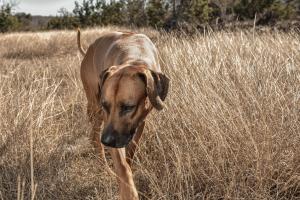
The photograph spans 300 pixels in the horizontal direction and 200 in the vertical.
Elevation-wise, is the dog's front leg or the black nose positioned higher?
the black nose

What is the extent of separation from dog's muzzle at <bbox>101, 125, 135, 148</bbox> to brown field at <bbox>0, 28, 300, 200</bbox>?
1.41 feet

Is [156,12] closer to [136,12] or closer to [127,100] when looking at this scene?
[136,12]

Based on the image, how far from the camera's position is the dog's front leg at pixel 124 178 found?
278 centimetres

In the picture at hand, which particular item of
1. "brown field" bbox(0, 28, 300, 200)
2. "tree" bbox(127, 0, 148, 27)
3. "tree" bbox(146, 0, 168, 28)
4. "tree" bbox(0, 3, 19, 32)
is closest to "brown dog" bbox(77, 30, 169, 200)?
"brown field" bbox(0, 28, 300, 200)

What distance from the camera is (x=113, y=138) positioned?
2.46 metres

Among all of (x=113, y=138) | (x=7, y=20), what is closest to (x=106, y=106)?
(x=113, y=138)

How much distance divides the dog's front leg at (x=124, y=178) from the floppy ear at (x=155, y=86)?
541 millimetres

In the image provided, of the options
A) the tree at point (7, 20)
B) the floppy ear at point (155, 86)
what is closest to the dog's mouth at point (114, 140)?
the floppy ear at point (155, 86)

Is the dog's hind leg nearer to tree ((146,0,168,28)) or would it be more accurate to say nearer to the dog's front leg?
the dog's front leg

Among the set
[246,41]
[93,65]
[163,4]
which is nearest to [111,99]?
[93,65]

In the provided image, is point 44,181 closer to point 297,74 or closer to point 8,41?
point 297,74

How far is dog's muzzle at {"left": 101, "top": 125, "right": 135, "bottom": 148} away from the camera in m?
2.45

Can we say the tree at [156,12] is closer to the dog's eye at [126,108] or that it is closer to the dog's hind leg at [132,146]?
the dog's hind leg at [132,146]

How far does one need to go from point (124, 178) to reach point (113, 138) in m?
0.54
